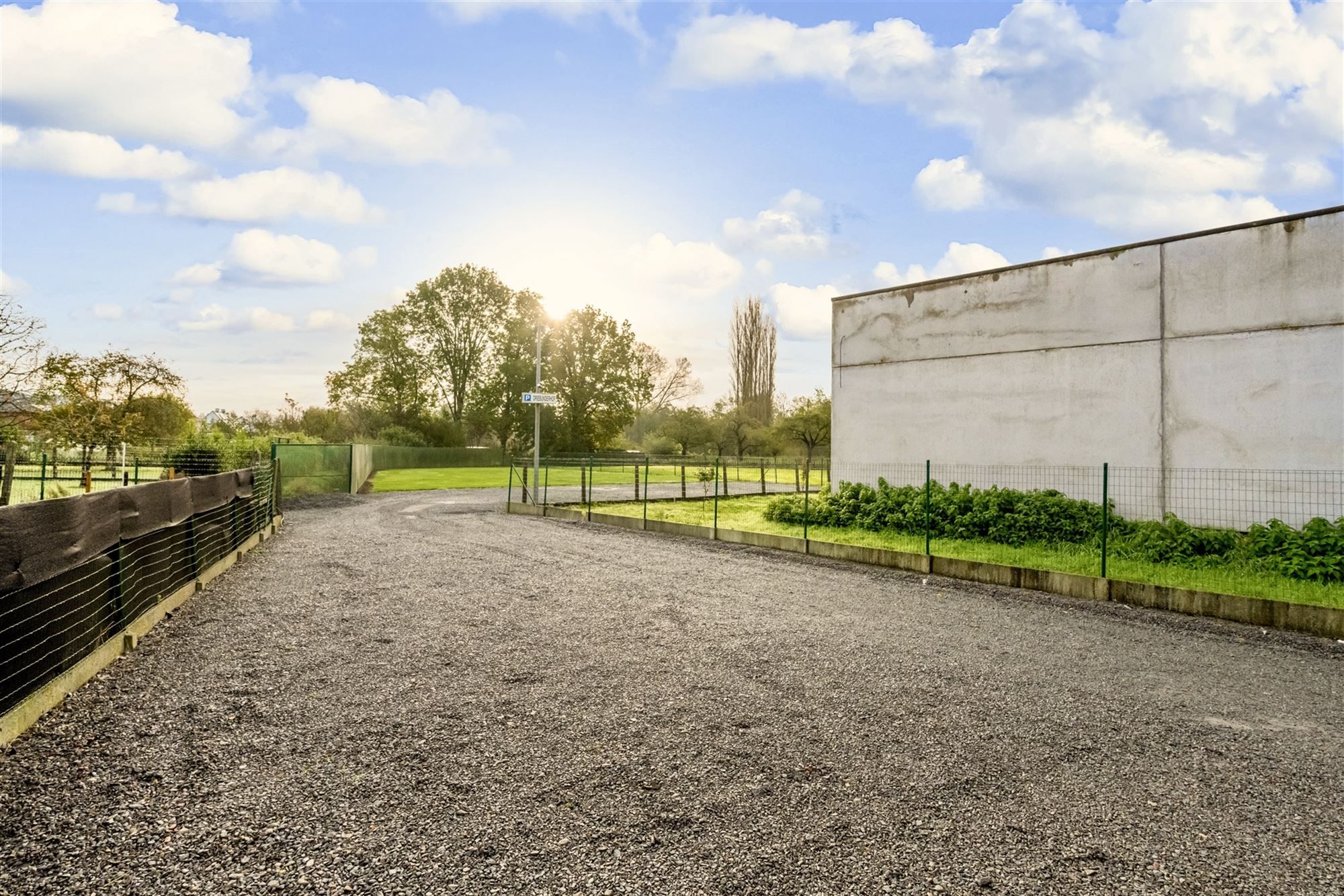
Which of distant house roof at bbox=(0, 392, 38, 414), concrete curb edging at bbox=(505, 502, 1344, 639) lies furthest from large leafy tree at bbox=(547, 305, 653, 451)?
concrete curb edging at bbox=(505, 502, 1344, 639)

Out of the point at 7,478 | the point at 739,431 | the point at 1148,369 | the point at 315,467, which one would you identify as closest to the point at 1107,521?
the point at 1148,369

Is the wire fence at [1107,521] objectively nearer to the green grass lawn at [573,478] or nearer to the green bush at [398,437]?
the green grass lawn at [573,478]

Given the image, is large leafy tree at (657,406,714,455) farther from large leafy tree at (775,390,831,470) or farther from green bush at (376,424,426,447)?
green bush at (376,424,426,447)

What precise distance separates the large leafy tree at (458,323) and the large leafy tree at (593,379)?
17.1 ft

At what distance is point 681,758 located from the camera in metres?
4.34

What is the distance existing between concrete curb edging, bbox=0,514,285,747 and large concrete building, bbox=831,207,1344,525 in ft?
42.8

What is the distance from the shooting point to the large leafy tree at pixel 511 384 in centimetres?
5703

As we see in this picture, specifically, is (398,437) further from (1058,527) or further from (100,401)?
(1058,527)

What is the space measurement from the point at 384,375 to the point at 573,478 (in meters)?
32.2

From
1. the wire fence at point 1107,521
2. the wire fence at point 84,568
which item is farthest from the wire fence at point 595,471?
the wire fence at point 84,568

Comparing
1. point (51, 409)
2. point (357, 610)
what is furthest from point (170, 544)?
point (51, 409)

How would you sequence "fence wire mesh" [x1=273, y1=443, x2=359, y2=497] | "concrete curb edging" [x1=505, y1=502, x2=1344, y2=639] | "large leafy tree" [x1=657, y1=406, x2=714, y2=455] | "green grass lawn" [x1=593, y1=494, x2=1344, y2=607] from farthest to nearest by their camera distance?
"large leafy tree" [x1=657, y1=406, x2=714, y2=455] → "fence wire mesh" [x1=273, y1=443, x2=359, y2=497] → "green grass lawn" [x1=593, y1=494, x2=1344, y2=607] → "concrete curb edging" [x1=505, y1=502, x2=1344, y2=639]

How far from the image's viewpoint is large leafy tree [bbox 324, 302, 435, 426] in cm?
5564

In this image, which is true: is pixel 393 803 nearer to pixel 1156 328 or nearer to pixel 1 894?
pixel 1 894
